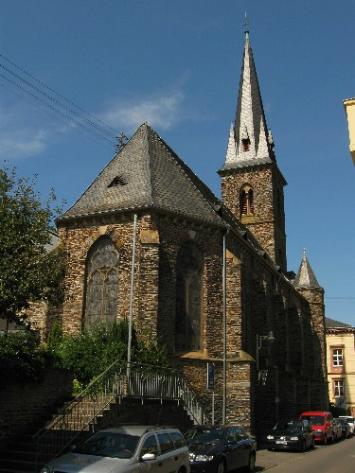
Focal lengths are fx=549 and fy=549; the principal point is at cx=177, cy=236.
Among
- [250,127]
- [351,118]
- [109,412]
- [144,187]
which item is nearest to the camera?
[351,118]

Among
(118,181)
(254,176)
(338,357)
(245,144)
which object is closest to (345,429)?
(118,181)

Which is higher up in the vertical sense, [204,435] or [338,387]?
[338,387]

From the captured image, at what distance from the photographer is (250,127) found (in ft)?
164

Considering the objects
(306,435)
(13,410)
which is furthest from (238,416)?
(13,410)

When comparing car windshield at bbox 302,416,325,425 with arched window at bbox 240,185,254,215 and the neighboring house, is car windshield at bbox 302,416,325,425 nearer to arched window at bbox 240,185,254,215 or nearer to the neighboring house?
arched window at bbox 240,185,254,215

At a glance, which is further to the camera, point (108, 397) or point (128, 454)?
point (108, 397)

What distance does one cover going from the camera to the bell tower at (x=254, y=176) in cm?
4747

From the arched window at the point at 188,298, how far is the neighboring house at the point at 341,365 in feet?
123

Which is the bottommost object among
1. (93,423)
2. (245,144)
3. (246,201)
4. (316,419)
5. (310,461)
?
(310,461)

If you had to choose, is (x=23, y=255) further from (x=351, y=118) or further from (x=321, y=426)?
(x=321, y=426)

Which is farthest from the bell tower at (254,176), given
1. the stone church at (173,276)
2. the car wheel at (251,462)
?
the car wheel at (251,462)

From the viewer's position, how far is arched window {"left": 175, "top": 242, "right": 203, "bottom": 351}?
23984 millimetres

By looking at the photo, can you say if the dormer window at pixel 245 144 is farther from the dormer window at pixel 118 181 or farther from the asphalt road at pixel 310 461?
the asphalt road at pixel 310 461

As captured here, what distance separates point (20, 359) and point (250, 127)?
38853 mm
